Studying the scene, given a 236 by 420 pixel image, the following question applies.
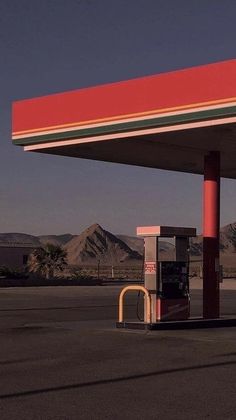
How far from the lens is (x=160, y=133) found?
57.6 feet

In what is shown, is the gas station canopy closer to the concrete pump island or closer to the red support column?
the concrete pump island

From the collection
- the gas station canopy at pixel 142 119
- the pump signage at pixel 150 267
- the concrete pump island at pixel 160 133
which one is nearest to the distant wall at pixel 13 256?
the concrete pump island at pixel 160 133

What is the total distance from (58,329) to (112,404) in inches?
370

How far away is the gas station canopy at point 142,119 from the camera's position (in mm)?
16547

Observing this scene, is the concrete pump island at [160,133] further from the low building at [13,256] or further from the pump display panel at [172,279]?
the low building at [13,256]

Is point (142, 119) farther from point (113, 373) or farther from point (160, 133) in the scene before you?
point (113, 373)

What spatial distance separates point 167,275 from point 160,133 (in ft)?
11.9

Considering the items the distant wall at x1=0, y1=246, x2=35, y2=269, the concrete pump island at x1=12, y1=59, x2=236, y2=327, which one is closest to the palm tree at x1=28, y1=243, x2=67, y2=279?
the distant wall at x1=0, y1=246, x2=35, y2=269

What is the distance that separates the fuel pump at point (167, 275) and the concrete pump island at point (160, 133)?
0.02 metres

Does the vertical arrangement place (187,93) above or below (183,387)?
above

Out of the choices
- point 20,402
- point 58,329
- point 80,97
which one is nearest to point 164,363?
point 20,402

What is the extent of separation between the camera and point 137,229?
19578 millimetres

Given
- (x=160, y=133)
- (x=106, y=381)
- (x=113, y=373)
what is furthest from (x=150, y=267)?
(x=106, y=381)

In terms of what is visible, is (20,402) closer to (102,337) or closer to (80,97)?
(102,337)
